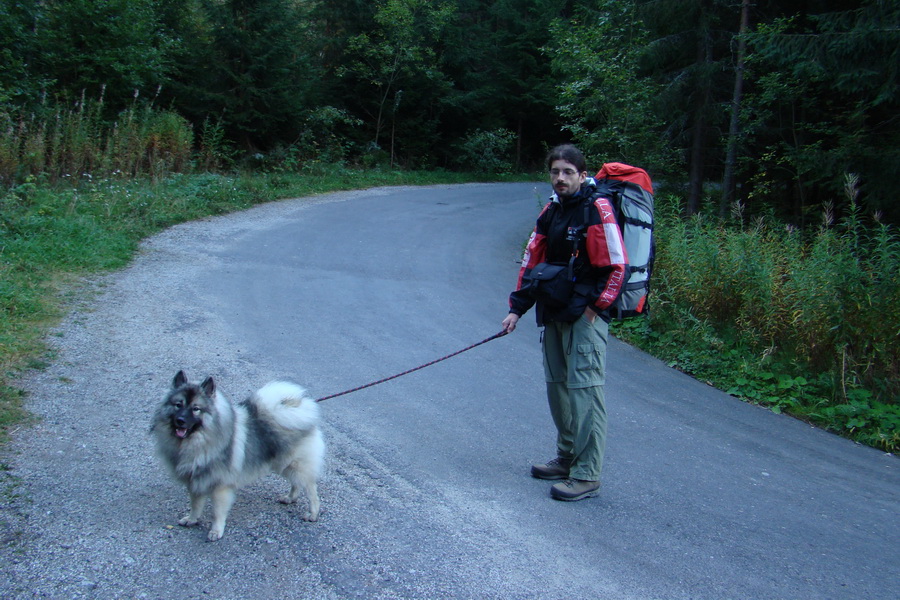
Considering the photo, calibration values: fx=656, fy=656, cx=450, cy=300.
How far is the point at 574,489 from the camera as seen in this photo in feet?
14.1

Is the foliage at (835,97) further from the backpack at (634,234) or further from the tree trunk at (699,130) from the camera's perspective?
the backpack at (634,234)

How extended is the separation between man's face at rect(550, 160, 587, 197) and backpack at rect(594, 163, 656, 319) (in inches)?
6.1

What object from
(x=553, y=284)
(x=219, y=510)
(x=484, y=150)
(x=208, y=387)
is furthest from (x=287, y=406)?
(x=484, y=150)

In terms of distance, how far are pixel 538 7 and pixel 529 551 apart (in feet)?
110

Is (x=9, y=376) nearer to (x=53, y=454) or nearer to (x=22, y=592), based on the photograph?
(x=53, y=454)

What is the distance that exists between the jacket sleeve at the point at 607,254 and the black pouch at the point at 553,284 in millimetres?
187

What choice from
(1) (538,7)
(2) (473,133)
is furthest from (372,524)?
(1) (538,7)

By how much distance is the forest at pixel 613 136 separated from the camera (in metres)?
7.21

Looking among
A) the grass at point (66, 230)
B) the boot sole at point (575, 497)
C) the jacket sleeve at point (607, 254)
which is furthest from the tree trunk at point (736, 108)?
the grass at point (66, 230)

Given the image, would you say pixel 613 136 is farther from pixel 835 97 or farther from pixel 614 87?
pixel 835 97

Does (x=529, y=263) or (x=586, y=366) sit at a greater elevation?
(x=529, y=263)

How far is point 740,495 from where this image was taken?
4660mm

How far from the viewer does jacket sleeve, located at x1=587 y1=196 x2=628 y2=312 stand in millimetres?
4066

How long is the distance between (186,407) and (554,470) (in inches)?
97.0
